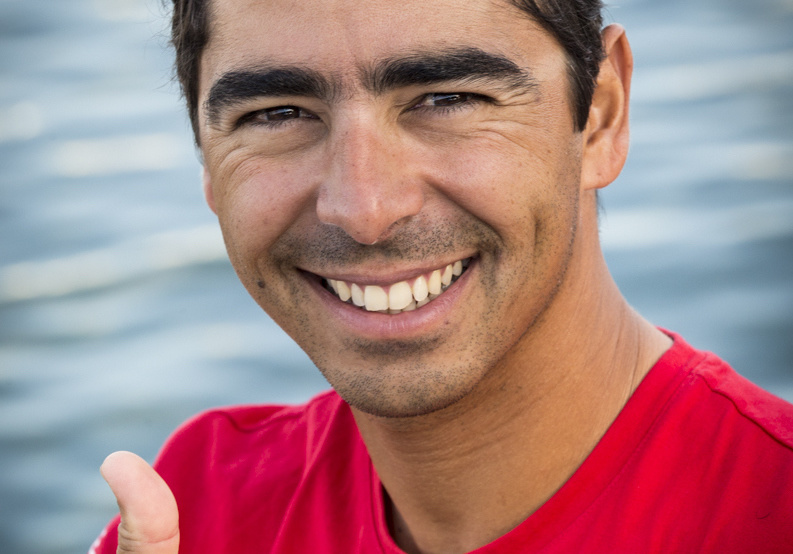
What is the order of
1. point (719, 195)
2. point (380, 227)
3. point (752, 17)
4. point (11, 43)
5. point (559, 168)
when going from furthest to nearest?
point (11, 43), point (752, 17), point (719, 195), point (559, 168), point (380, 227)

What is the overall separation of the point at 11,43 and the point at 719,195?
18.9 feet

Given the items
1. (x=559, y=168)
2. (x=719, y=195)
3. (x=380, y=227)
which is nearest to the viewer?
(x=380, y=227)

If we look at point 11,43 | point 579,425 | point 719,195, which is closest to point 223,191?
point 579,425

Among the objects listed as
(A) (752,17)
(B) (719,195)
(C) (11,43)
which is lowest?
(B) (719,195)

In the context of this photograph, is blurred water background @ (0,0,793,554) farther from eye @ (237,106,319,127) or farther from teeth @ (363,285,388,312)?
teeth @ (363,285,388,312)

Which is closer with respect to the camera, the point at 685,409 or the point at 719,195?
the point at 685,409

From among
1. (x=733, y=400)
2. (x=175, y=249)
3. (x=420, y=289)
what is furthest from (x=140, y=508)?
(x=175, y=249)

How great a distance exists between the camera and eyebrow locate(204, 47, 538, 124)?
1.83m

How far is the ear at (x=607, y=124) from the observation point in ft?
6.97

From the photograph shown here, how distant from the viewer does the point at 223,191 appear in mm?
2088

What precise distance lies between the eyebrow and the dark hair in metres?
0.12

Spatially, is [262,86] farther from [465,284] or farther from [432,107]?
[465,284]

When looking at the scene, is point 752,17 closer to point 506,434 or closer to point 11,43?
point 11,43

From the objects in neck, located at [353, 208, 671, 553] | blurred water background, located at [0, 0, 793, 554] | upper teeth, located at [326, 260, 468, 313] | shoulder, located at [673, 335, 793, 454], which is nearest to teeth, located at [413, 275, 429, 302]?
upper teeth, located at [326, 260, 468, 313]
